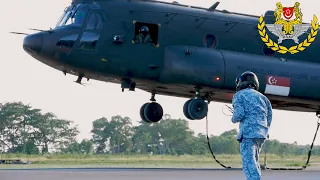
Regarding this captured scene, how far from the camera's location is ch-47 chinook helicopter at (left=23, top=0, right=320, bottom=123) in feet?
72.1

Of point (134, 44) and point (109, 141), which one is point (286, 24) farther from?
point (109, 141)

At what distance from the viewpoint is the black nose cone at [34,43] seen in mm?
21828

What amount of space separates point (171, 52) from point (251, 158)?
11.8 metres

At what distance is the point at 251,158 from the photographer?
1101 centimetres

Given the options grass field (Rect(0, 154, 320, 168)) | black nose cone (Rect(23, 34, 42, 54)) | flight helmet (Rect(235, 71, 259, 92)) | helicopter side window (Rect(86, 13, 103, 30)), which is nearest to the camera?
flight helmet (Rect(235, 71, 259, 92))

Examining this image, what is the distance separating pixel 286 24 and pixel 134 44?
5.61 meters

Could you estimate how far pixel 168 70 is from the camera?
882 inches

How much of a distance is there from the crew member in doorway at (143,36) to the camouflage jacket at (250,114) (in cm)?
1135

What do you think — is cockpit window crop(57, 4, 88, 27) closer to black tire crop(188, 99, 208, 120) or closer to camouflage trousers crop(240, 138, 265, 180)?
black tire crop(188, 99, 208, 120)

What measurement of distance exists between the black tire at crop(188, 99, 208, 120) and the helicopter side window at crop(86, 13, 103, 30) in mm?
3714

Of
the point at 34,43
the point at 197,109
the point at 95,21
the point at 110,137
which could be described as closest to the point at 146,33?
the point at 95,21

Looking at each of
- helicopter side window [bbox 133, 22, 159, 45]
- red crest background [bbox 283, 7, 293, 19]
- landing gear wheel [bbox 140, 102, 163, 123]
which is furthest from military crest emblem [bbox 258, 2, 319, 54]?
landing gear wheel [bbox 140, 102, 163, 123]

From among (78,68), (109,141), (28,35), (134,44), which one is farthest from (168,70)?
(109,141)

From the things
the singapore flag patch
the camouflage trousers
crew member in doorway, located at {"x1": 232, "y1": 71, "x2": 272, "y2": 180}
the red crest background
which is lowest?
the camouflage trousers
